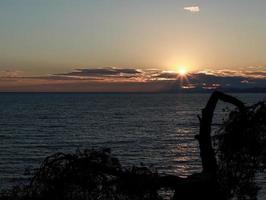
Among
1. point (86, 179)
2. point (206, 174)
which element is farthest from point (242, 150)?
point (86, 179)

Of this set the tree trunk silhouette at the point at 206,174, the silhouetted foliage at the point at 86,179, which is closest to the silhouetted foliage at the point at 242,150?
the tree trunk silhouette at the point at 206,174

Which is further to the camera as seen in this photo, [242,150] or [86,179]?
[242,150]

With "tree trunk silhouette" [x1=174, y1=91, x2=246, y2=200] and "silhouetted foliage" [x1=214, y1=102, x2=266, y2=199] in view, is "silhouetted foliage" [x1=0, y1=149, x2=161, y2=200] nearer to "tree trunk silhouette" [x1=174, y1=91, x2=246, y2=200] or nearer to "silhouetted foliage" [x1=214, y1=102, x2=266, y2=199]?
"tree trunk silhouette" [x1=174, y1=91, x2=246, y2=200]

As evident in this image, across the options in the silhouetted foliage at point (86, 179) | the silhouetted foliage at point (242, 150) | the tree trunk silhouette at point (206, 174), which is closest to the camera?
the tree trunk silhouette at point (206, 174)

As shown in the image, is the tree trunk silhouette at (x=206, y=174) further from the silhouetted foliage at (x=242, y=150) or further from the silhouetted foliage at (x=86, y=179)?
the silhouetted foliage at (x=86, y=179)

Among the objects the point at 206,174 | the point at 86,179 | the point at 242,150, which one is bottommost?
the point at 86,179

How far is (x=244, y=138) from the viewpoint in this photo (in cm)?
1224

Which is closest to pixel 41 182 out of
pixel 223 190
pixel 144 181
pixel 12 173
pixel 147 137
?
pixel 144 181

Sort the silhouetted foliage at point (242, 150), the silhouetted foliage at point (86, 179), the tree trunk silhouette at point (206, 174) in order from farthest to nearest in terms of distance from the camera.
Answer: the silhouetted foliage at point (242, 150)
the silhouetted foliage at point (86, 179)
the tree trunk silhouette at point (206, 174)

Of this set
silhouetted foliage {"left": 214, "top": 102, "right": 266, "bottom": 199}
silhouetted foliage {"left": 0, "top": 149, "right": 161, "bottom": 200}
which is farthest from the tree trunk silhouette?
silhouetted foliage {"left": 0, "top": 149, "right": 161, "bottom": 200}

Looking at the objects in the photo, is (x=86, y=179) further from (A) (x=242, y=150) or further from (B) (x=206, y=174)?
(A) (x=242, y=150)

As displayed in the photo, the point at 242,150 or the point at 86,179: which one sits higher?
the point at 242,150

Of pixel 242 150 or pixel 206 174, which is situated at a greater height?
pixel 242 150

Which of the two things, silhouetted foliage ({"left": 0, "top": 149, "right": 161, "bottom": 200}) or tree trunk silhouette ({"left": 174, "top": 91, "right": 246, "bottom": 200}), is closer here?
tree trunk silhouette ({"left": 174, "top": 91, "right": 246, "bottom": 200})
